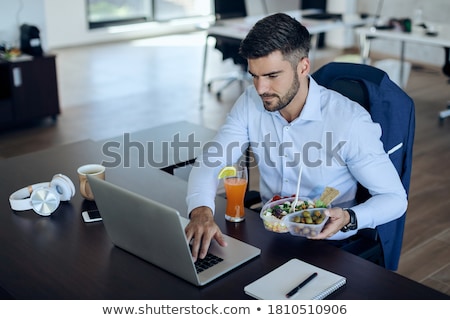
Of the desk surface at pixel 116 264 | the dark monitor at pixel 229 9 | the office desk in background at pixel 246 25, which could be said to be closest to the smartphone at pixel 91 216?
the desk surface at pixel 116 264

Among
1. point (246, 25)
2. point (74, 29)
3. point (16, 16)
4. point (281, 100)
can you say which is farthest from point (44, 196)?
point (74, 29)

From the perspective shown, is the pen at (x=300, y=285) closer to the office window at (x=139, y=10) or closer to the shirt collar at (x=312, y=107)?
the shirt collar at (x=312, y=107)

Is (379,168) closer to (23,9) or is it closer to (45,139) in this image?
(45,139)

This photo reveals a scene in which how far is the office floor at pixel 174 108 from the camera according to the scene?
3.38 m

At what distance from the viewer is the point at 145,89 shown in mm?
6203

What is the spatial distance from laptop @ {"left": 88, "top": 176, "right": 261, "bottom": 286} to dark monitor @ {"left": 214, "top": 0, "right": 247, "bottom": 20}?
15.1 feet

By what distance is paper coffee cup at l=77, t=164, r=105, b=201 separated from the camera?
2043mm

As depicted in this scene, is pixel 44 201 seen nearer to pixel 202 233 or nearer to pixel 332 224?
pixel 202 233

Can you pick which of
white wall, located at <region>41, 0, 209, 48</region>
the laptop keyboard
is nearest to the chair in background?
the laptop keyboard

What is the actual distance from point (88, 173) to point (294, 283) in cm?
87

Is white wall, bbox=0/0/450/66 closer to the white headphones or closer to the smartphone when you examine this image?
the white headphones

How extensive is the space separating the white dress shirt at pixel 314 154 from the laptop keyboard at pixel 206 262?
26cm

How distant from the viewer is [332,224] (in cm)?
174
